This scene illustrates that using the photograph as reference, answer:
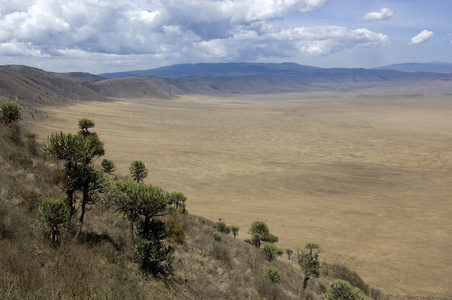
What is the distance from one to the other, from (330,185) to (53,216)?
33.5 meters

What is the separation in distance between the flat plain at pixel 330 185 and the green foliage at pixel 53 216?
54.5 feet

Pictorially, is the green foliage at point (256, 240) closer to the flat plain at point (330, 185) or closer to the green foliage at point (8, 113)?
the flat plain at point (330, 185)

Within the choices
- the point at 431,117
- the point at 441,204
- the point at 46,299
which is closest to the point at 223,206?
the point at 441,204

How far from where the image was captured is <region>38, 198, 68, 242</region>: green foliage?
29.3ft

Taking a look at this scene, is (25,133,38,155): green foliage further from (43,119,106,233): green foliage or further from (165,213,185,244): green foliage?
(165,213,185,244): green foliage

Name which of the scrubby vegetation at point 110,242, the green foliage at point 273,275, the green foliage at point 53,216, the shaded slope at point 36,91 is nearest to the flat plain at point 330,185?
the green foliage at point 273,275

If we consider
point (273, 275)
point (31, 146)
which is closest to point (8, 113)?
point (31, 146)

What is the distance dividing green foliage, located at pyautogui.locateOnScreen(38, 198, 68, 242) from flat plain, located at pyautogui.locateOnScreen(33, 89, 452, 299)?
54.5 feet

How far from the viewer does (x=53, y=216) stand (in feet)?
29.4

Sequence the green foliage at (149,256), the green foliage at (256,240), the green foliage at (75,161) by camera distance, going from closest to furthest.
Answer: the green foliage at (75,161) → the green foliage at (149,256) → the green foliage at (256,240)

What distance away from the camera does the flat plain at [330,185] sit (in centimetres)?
2091

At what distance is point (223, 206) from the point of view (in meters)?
29.3

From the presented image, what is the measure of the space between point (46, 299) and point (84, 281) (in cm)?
119

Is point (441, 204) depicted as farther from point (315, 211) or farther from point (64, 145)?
point (64, 145)
